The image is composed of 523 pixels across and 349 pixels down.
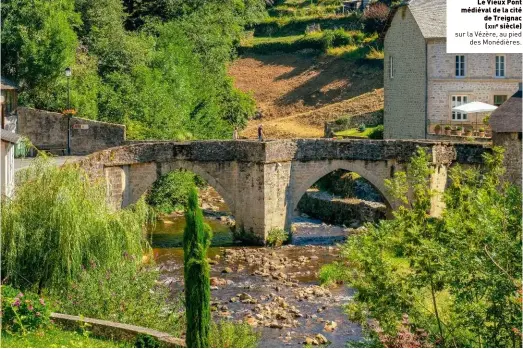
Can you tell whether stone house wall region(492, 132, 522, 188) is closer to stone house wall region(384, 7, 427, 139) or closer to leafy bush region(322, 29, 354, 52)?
stone house wall region(384, 7, 427, 139)

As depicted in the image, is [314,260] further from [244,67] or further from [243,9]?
[244,67]

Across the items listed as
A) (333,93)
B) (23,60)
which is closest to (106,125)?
(23,60)

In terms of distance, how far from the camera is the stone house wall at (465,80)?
182ft

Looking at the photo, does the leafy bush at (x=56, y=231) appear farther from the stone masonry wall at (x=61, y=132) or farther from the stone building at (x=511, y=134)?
the stone masonry wall at (x=61, y=132)

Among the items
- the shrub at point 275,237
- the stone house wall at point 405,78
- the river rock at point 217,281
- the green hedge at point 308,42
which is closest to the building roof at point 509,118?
the shrub at point 275,237

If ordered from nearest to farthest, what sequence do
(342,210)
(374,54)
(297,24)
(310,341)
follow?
1. (310,341)
2. (342,210)
3. (374,54)
4. (297,24)

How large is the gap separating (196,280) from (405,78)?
32.3 m

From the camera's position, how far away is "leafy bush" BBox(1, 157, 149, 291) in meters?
30.9

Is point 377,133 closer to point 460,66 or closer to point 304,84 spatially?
point 460,66

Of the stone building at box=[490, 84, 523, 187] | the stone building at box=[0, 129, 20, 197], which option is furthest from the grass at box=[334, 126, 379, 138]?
the stone building at box=[0, 129, 20, 197]

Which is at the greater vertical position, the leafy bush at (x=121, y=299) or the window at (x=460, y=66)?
the window at (x=460, y=66)

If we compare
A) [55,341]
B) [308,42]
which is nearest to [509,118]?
[55,341]

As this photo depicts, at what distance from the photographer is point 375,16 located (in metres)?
85.4

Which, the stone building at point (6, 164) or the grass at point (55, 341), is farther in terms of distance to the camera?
the stone building at point (6, 164)
